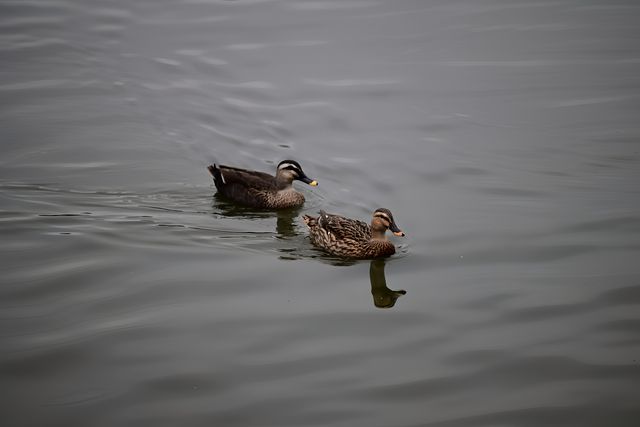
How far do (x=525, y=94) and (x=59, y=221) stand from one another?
26.6ft

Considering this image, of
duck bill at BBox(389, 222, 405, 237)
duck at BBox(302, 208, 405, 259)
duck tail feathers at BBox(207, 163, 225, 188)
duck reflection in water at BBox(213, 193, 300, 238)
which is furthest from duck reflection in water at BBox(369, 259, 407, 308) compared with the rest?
duck tail feathers at BBox(207, 163, 225, 188)

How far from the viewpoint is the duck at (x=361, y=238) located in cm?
1080

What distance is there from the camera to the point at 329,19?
1855 centimetres

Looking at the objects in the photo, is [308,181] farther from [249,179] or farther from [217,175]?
[217,175]

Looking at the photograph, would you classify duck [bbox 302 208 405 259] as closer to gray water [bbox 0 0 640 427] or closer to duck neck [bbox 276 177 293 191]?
gray water [bbox 0 0 640 427]

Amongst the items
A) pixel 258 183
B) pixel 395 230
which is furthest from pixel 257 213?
pixel 395 230

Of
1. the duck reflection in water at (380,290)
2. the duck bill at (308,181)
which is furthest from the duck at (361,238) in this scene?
the duck bill at (308,181)

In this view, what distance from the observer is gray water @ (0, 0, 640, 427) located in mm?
7715

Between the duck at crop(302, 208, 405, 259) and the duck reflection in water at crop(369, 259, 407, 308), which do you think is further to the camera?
the duck at crop(302, 208, 405, 259)

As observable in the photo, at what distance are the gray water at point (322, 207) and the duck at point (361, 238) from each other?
0.19 metres

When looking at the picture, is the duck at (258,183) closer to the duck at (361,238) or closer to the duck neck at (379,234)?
the duck at (361,238)

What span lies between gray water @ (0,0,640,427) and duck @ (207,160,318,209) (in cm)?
29

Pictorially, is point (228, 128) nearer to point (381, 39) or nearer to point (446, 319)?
point (381, 39)

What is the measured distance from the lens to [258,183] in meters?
12.8
